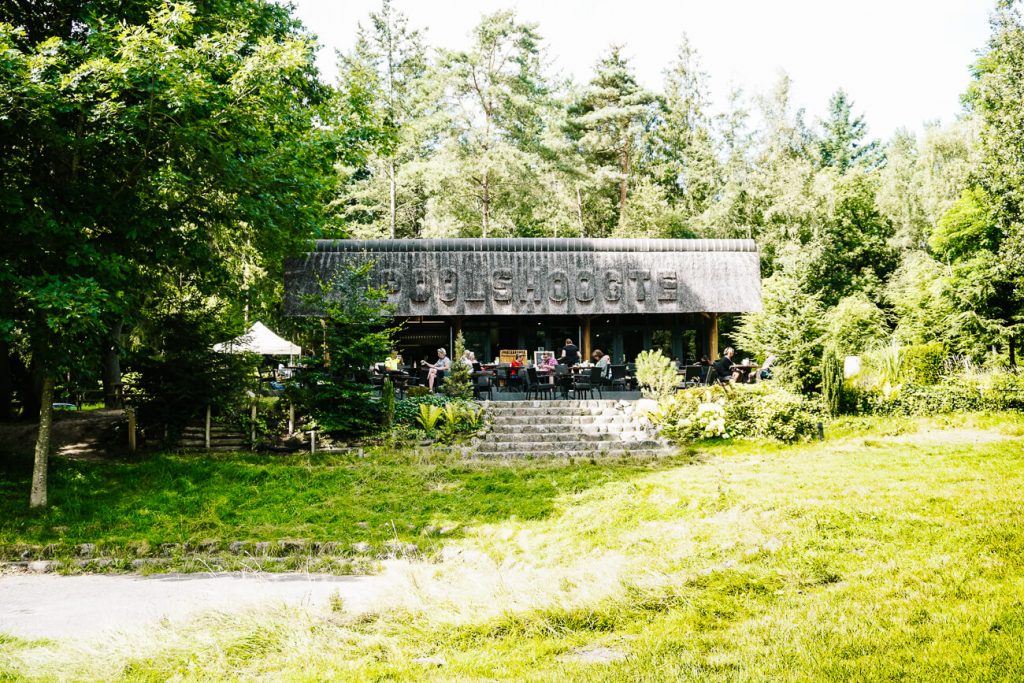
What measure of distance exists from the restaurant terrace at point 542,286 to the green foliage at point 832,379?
698cm

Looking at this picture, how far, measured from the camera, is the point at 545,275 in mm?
20562

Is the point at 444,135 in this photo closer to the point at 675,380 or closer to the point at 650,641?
the point at 675,380

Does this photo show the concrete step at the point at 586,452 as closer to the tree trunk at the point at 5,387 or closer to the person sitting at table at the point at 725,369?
the person sitting at table at the point at 725,369

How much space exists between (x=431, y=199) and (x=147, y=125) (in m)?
18.4

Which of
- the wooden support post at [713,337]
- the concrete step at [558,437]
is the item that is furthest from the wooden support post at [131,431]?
the wooden support post at [713,337]

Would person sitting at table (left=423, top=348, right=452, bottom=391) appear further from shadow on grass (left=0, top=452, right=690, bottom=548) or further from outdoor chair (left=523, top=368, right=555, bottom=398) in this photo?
shadow on grass (left=0, top=452, right=690, bottom=548)

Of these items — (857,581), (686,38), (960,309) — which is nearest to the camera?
(857,581)

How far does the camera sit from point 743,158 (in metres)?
36.0

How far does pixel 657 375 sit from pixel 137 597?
36.1 feet

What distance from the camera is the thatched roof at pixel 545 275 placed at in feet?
65.9

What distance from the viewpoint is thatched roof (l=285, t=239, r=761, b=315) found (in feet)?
65.9

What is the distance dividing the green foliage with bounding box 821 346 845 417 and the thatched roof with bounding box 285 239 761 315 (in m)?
7.01

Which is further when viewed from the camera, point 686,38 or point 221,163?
point 686,38

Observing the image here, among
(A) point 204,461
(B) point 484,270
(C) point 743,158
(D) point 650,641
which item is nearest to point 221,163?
(A) point 204,461
